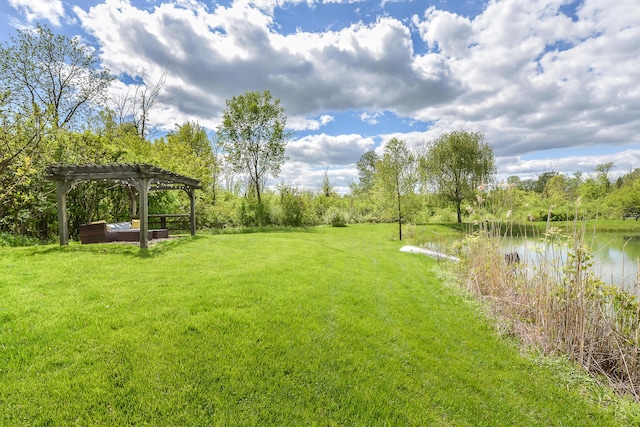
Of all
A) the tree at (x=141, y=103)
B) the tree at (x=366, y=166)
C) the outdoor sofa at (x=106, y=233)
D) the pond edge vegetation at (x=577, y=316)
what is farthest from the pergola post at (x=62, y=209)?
the tree at (x=366, y=166)

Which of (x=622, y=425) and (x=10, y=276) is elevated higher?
(x=10, y=276)

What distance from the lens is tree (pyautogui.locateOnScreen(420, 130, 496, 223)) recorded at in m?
24.9

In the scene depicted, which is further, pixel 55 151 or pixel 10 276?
pixel 55 151

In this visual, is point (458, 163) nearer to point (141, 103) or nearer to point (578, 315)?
point (578, 315)

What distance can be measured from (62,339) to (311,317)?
9.34 ft

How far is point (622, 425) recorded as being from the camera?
2725 mm

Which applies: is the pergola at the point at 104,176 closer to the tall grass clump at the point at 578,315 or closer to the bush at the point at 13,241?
the bush at the point at 13,241

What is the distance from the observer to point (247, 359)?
9.81ft

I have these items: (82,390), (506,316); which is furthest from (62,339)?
(506,316)

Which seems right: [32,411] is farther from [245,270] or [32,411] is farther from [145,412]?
[245,270]

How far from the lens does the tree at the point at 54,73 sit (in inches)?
545

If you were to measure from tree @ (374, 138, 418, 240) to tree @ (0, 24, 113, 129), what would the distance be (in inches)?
652

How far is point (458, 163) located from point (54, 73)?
2848 cm

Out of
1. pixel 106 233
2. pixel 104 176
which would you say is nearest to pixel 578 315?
pixel 104 176
